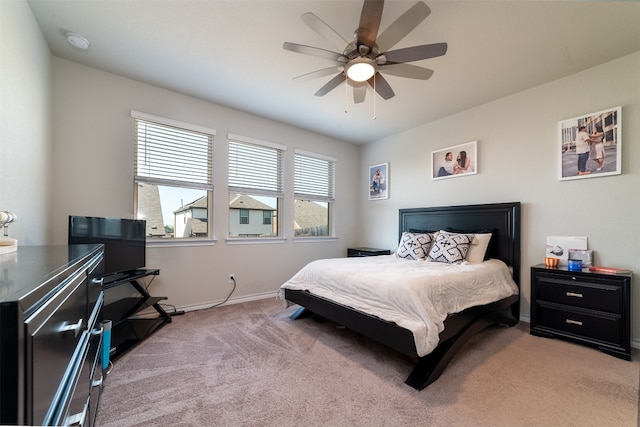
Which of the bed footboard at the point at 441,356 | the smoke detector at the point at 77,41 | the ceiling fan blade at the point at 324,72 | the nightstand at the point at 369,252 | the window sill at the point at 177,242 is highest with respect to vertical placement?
the smoke detector at the point at 77,41

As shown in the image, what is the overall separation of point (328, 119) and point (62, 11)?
2880mm

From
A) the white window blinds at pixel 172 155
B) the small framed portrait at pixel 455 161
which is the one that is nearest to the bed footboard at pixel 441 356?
the small framed portrait at pixel 455 161

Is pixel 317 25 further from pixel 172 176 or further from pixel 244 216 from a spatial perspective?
pixel 244 216

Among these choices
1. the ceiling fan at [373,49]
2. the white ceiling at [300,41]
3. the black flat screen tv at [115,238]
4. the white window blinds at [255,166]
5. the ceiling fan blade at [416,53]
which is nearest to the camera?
the ceiling fan at [373,49]

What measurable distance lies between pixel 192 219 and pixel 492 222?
3.88 m

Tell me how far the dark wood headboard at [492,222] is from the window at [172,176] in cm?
324

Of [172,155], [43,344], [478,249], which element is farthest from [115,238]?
[478,249]

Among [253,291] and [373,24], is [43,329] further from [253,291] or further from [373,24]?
[253,291]

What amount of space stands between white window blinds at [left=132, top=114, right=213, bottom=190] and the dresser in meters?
2.37

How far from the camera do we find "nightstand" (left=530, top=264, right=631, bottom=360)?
2.20 meters

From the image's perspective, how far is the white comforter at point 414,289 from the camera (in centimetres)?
184

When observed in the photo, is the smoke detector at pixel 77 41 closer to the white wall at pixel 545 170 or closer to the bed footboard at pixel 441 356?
the bed footboard at pixel 441 356

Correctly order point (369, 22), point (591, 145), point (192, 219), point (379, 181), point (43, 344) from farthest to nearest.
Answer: point (379, 181) < point (192, 219) < point (591, 145) < point (369, 22) < point (43, 344)

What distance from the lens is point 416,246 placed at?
135 inches
